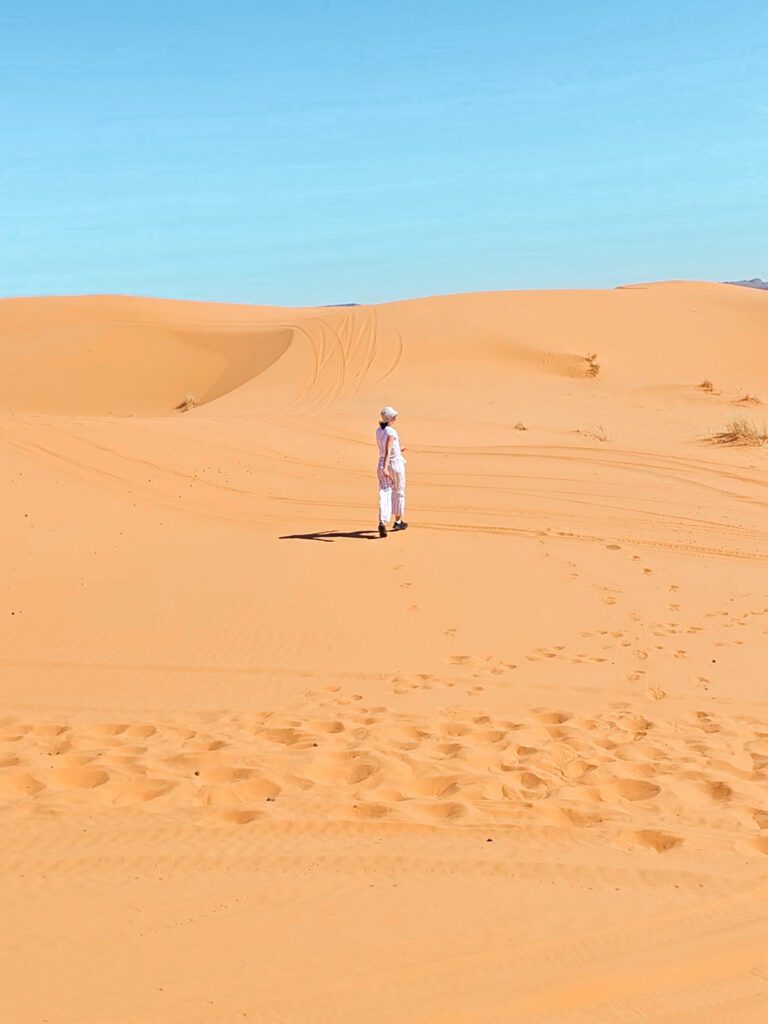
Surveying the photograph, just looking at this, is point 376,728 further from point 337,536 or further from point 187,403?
point 187,403

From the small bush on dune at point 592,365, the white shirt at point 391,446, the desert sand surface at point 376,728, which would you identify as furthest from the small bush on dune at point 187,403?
the white shirt at point 391,446

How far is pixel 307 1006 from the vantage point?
3.53 m

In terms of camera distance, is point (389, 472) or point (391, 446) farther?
point (389, 472)

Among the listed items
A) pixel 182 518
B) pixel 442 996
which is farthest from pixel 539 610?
pixel 442 996

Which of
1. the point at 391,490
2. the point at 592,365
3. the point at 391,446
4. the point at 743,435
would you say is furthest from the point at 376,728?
the point at 592,365

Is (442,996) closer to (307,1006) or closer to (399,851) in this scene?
(307,1006)

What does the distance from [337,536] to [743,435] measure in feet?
28.9

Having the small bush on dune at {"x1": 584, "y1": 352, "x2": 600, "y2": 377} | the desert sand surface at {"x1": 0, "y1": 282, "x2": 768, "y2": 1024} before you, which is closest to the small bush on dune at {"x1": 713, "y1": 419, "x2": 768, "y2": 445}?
the desert sand surface at {"x1": 0, "y1": 282, "x2": 768, "y2": 1024}

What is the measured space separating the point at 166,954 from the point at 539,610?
20.0 ft

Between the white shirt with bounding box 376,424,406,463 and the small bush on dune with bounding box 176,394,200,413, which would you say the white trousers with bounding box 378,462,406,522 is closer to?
the white shirt with bounding box 376,424,406,463

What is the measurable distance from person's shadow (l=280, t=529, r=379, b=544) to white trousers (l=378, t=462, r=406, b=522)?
25cm

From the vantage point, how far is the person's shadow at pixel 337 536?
38.9ft

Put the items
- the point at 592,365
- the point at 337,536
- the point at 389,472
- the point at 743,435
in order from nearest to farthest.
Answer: the point at 389,472, the point at 337,536, the point at 743,435, the point at 592,365

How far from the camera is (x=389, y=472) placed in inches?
467
